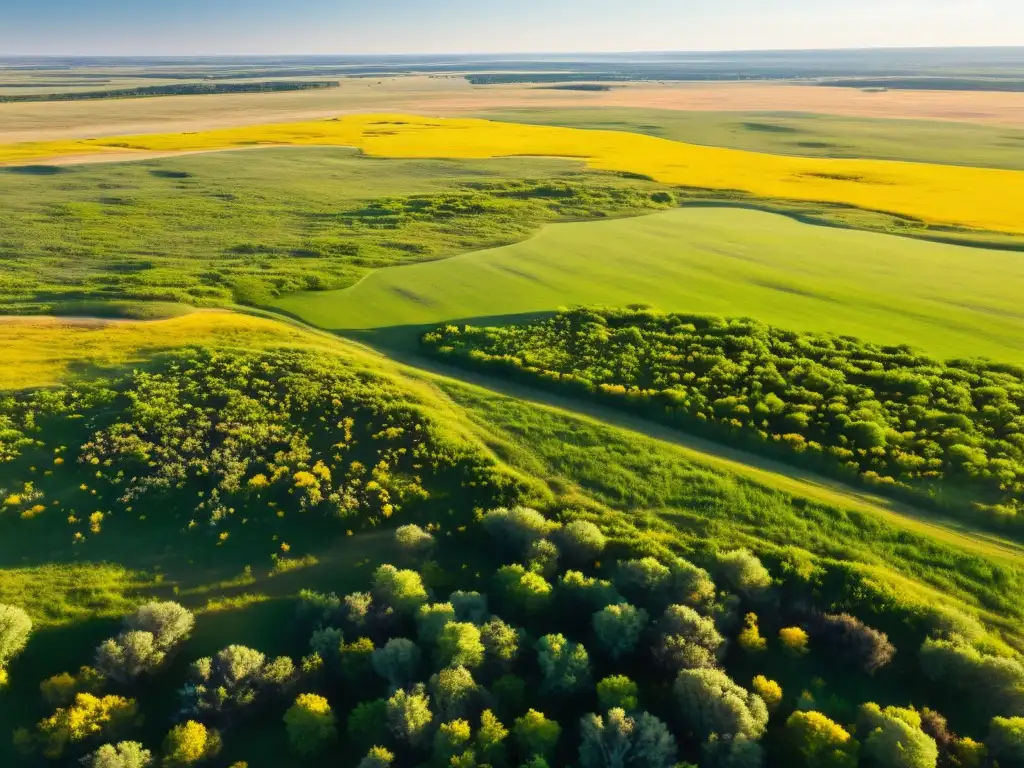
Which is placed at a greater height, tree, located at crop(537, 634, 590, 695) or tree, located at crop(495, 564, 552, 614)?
tree, located at crop(495, 564, 552, 614)

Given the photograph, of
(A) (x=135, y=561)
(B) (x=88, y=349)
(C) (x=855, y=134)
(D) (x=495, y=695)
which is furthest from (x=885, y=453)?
(C) (x=855, y=134)

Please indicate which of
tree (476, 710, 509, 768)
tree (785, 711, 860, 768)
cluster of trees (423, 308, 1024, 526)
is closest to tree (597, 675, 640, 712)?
tree (476, 710, 509, 768)

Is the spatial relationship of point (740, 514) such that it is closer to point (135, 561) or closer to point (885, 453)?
point (885, 453)

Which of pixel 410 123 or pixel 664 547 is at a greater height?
pixel 410 123

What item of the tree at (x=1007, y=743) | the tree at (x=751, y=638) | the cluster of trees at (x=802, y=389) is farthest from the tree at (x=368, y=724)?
the cluster of trees at (x=802, y=389)

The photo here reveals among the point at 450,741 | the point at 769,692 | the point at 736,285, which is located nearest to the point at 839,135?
the point at 736,285

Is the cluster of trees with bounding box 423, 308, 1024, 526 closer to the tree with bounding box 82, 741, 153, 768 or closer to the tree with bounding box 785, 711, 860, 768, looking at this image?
the tree with bounding box 785, 711, 860, 768
